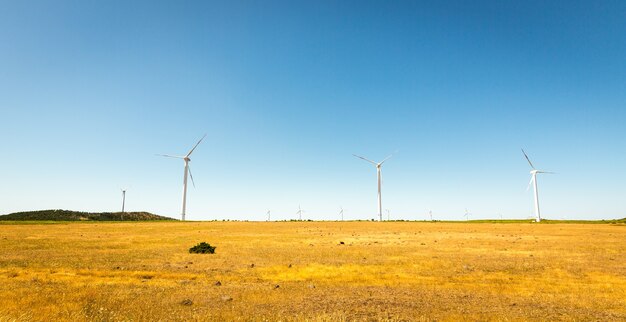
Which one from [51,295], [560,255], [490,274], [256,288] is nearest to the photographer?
[51,295]

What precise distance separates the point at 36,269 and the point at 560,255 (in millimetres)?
32994

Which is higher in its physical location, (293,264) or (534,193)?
(534,193)

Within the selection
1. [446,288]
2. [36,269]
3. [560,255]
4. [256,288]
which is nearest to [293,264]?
[256,288]

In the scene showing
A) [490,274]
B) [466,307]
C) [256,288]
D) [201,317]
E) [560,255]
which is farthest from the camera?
[560,255]

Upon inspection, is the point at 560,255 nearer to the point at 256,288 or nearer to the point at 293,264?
the point at 293,264

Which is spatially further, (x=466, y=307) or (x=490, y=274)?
(x=490, y=274)

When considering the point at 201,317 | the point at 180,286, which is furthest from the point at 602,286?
the point at 180,286

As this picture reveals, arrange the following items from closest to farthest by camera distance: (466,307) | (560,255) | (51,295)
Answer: (466,307) < (51,295) < (560,255)

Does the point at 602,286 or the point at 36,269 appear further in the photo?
the point at 36,269

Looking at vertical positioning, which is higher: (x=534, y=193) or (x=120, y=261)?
(x=534, y=193)

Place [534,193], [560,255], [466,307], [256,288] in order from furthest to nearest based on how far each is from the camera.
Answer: [534,193]
[560,255]
[256,288]
[466,307]

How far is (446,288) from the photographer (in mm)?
16672

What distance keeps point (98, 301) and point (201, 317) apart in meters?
4.45

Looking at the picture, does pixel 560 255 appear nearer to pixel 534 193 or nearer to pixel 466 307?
pixel 466 307
